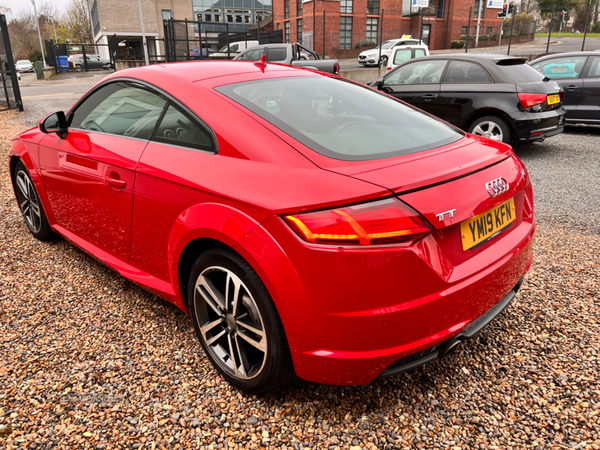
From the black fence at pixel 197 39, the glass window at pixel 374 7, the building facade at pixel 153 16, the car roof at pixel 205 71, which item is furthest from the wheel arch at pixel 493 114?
the building facade at pixel 153 16

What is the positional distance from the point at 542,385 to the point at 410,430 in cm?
76

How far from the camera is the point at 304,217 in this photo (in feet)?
5.60

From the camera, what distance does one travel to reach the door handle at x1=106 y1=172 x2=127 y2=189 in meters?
2.55

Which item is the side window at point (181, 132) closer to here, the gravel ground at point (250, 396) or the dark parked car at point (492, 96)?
the gravel ground at point (250, 396)

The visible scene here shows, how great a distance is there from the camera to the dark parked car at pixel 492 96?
22.7 feet

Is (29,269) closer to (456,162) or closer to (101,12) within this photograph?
(456,162)

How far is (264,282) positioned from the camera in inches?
72.4

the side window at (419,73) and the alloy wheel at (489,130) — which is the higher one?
the side window at (419,73)

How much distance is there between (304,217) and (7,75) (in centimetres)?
1586

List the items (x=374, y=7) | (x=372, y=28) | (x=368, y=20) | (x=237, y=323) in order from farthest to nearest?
(x=374, y=7), (x=368, y=20), (x=372, y=28), (x=237, y=323)

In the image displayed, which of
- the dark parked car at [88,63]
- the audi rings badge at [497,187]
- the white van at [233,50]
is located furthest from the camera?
the dark parked car at [88,63]

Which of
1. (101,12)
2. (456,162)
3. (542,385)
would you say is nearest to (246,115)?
(456,162)

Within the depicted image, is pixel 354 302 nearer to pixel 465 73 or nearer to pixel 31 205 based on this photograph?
pixel 31 205

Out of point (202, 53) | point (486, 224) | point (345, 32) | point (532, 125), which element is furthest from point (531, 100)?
point (345, 32)
